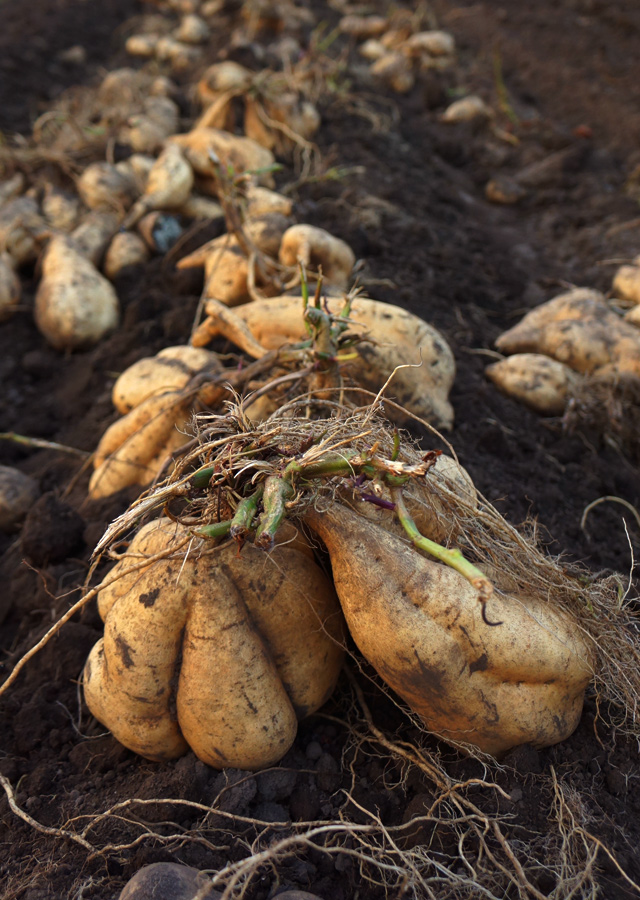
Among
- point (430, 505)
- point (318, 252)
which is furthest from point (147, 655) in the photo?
point (318, 252)

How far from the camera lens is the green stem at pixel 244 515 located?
1372mm

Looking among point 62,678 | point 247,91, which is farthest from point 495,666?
point 247,91

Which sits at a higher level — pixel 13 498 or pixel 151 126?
pixel 151 126

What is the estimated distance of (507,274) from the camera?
4.08 meters

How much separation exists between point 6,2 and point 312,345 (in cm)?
916

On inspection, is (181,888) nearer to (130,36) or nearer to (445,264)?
(445,264)

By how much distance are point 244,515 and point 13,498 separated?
177 cm

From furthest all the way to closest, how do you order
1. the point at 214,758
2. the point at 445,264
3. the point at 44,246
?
the point at 44,246
the point at 445,264
the point at 214,758

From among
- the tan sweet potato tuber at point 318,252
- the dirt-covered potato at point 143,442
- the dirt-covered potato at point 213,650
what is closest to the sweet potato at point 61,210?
the tan sweet potato tuber at point 318,252

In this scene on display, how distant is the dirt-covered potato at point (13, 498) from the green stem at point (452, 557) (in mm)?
1939

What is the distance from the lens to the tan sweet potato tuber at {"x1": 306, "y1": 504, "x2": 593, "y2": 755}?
5.18 feet

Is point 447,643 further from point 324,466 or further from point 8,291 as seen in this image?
point 8,291

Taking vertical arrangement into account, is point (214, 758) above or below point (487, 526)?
below

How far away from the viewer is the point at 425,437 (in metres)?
2.40
